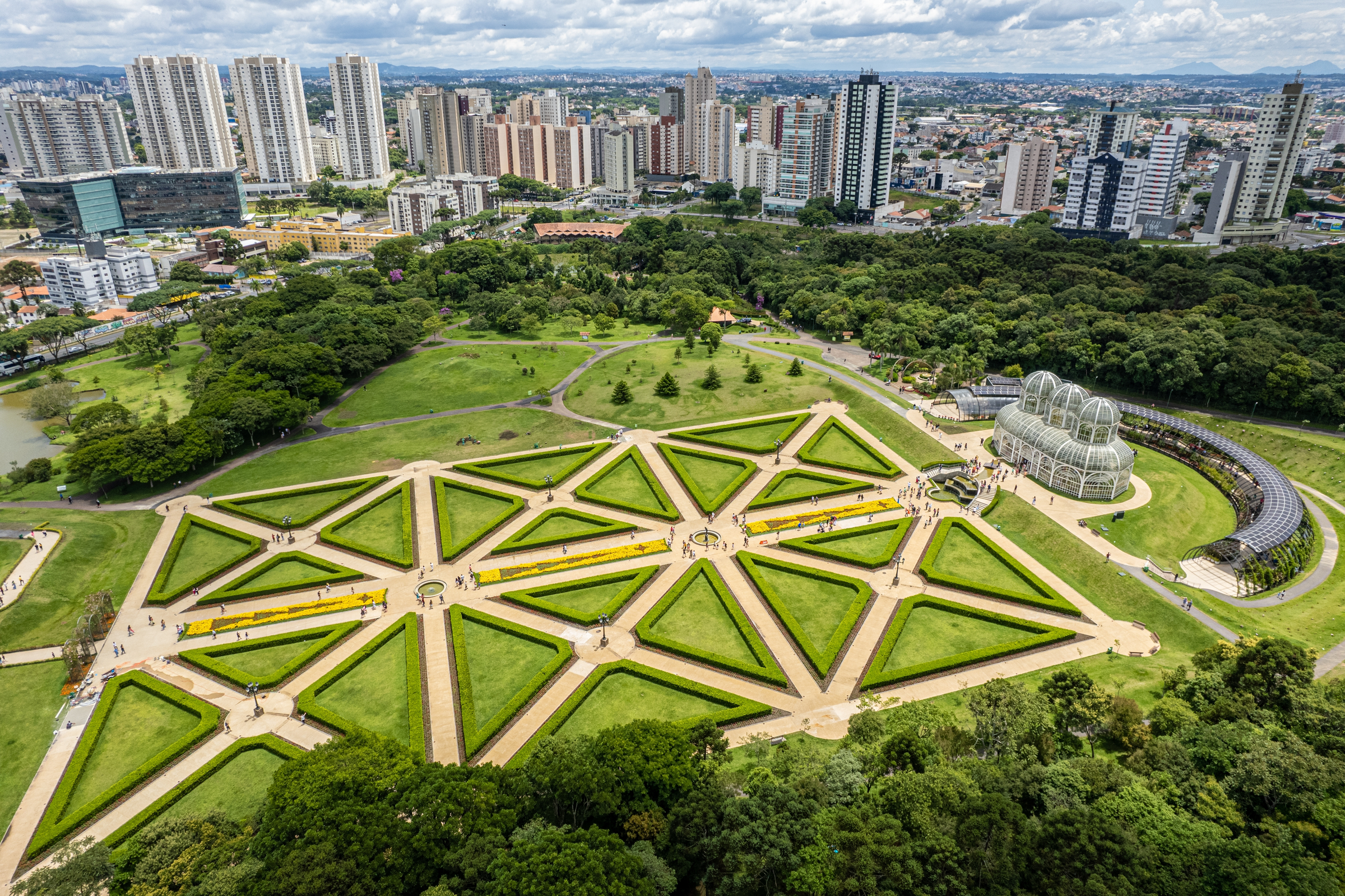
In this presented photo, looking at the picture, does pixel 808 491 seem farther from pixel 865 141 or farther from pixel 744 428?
pixel 865 141

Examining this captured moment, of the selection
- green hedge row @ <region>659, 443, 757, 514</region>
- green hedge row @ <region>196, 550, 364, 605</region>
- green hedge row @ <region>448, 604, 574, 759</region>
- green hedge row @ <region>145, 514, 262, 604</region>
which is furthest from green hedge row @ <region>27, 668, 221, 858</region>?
green hedge row @ <region>659, 443, 757, 514</region>

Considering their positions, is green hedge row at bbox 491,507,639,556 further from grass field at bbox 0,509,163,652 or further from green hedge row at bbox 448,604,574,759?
grass field at bbox 0,509,163,652

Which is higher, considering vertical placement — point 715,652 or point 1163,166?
point 1163,166

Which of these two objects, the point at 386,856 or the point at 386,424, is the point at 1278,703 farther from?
the point at 386,424

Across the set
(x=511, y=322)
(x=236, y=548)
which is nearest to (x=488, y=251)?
(x=511, y=322)

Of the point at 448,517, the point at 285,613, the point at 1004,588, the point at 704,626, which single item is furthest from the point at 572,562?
the point at 1004,588
